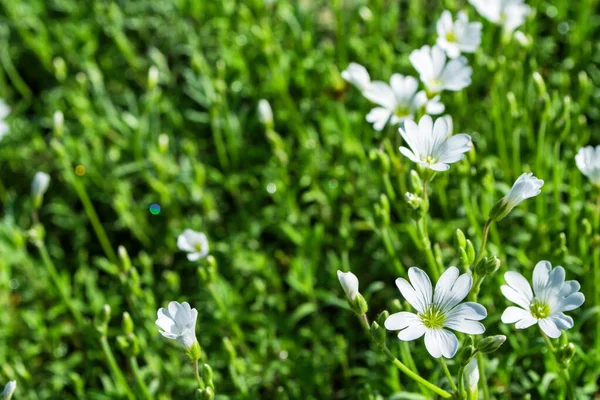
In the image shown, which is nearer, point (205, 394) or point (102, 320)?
point (205, 394)

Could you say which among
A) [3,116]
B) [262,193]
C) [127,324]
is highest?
[127,324]

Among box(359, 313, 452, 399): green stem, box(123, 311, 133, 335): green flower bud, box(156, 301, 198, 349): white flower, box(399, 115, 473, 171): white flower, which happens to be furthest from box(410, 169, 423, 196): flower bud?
box(123, 311, 133, 335): green flower bud

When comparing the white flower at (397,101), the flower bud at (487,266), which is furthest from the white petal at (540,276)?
the white flower at (397,101)

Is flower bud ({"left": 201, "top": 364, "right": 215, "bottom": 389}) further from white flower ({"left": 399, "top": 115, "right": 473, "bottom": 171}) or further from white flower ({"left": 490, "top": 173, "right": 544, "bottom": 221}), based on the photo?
white flower ({"left": 490, "top": 173, "right": 544, "bottom": 221})

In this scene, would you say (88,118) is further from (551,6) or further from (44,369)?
(551,6)

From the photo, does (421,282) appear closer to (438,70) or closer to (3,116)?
(438,70)

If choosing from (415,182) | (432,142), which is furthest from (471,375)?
(432,142)
